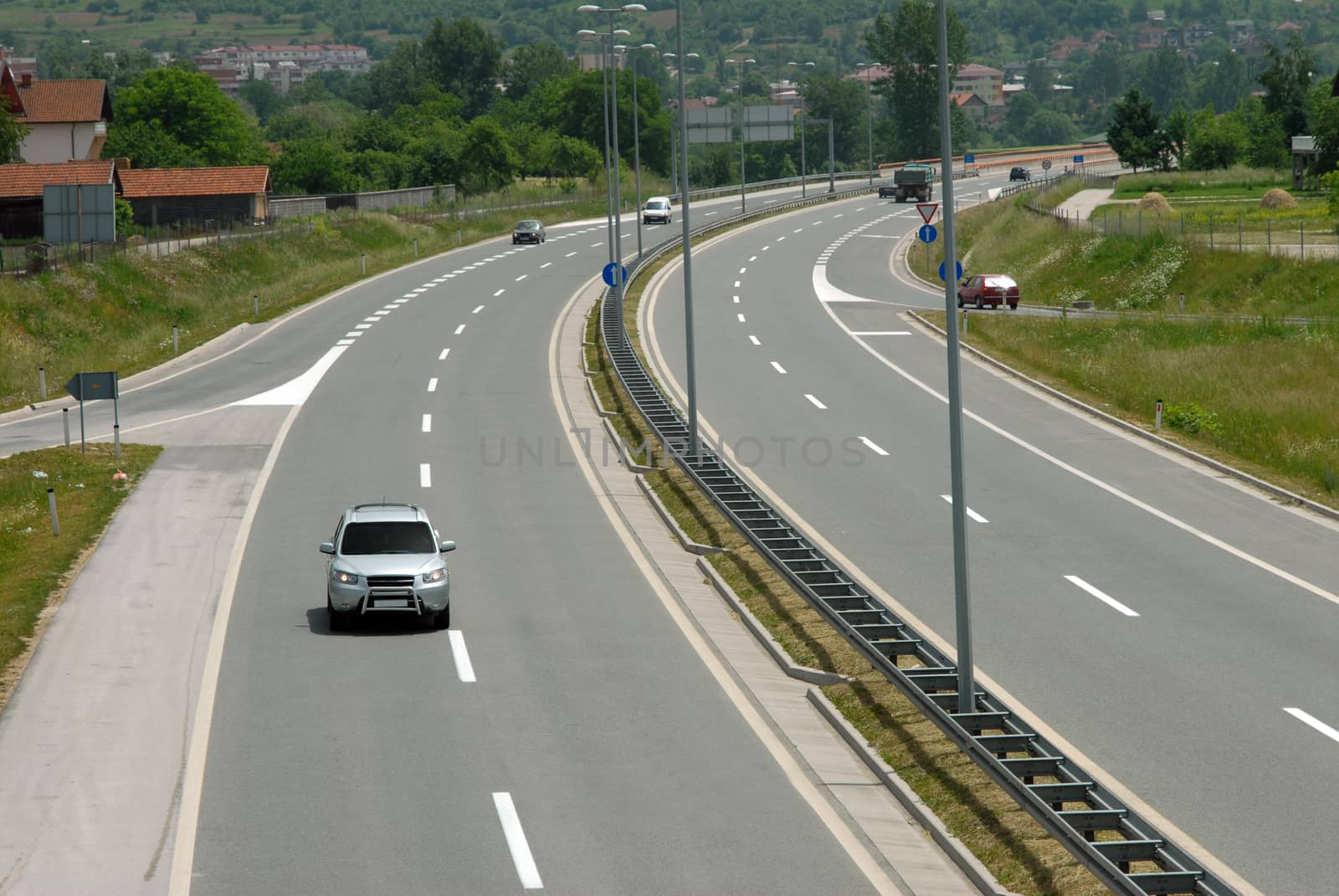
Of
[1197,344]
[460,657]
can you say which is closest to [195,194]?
[1197,344]

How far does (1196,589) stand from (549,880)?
13844 mm

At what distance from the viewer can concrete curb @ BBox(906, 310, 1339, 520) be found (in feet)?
98.2

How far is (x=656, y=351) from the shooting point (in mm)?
48250

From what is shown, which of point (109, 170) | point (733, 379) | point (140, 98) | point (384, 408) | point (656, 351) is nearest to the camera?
point (384, 408)

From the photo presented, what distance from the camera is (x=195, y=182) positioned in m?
93.0

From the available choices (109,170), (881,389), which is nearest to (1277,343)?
(881,389)

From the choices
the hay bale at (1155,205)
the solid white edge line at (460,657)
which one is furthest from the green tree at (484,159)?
the solid white edge line at (460,657)

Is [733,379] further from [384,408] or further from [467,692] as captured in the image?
[467,692]

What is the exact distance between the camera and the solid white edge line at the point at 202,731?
13.6 meters

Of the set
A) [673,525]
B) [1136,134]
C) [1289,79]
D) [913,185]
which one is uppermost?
[1289,79]

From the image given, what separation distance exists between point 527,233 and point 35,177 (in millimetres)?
25063

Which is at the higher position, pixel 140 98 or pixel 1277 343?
pixel 140 98

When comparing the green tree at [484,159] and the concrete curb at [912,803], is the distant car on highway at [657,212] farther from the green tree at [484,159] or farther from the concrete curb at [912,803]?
the concrete curb at [912,803]

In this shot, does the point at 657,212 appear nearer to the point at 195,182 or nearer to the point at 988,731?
the point at 195,182
